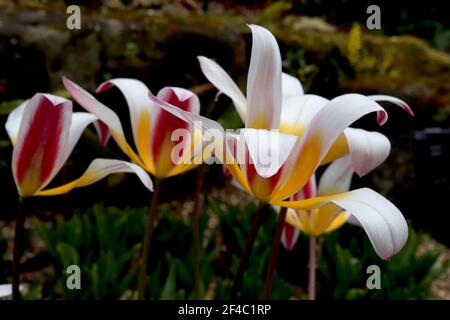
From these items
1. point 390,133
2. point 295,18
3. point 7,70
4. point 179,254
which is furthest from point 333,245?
point 295,18

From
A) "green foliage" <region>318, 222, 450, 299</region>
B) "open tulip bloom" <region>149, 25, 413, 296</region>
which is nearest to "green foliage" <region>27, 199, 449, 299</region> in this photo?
"green foliage" <region>318, 222, 450, 299</region>

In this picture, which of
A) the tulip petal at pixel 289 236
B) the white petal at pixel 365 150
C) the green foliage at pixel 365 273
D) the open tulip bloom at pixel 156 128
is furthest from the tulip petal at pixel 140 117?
the green foliage at pixel 365 273

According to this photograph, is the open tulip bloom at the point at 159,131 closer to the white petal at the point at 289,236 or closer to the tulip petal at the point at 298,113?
the tulip petal at the point at 298,113

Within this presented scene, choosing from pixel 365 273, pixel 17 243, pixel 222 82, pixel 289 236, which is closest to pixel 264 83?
pixel 222 82

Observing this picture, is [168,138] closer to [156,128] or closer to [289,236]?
[156,128]
